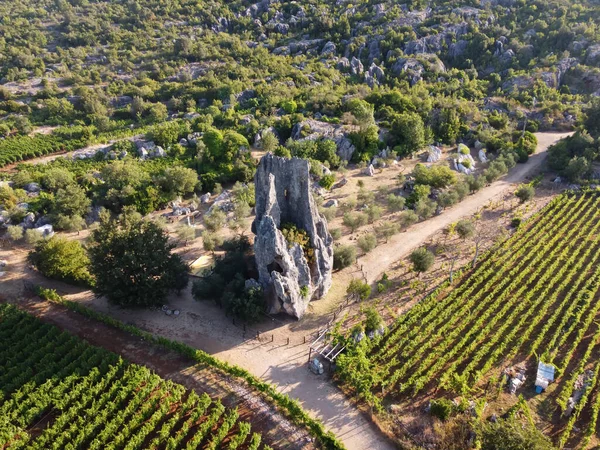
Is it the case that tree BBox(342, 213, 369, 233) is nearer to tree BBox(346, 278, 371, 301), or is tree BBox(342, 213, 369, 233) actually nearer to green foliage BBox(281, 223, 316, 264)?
Answer: tree BBox(346, 278, 371, 301)

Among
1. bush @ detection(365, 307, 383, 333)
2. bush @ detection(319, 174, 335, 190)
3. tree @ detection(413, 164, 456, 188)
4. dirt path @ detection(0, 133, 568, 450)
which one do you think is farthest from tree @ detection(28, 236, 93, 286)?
tree @ detection(413, 164, 456, 188)

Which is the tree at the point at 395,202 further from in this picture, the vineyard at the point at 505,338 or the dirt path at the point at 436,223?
the vineyard at the point at 505,338

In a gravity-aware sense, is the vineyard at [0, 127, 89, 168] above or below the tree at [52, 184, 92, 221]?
above

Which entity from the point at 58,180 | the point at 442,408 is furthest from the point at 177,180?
the point at 442,408

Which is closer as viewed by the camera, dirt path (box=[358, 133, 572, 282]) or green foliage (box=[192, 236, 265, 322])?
green foliage (box=[192, 236, 265, 322])

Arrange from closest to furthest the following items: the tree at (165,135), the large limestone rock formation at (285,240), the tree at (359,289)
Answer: the large limestone rock formation at (285,240) → the tree at (359,289) → the tree at (165,135)

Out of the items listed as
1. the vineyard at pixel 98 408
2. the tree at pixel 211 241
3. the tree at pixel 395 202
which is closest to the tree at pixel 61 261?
the vineyard at pixel 98 408
